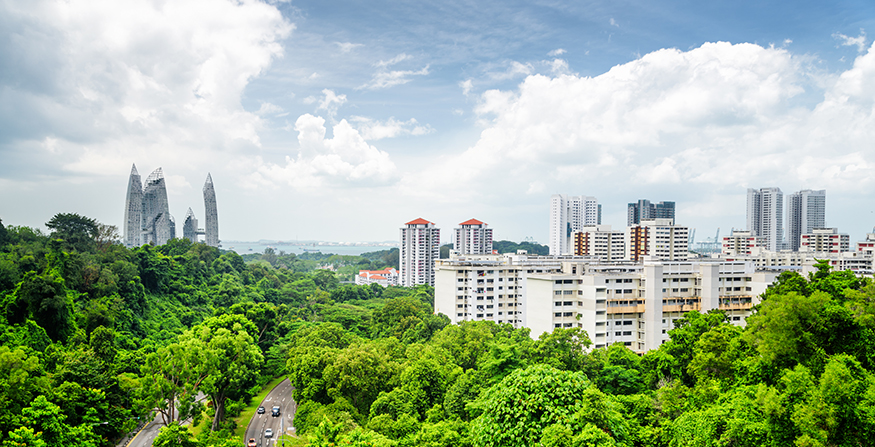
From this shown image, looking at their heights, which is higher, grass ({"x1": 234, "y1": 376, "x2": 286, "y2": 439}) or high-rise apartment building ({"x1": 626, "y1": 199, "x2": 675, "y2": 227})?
high-rise apartment building ({"x1": 626, "y1": 199, "x2": 675, "y2": 227})

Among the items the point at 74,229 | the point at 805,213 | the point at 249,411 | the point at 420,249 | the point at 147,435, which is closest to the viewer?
the point at 147,435

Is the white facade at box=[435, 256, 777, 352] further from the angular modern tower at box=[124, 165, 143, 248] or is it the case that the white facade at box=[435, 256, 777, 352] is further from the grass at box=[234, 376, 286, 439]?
the angular modern tower at box=[124, 165, 143, 248]

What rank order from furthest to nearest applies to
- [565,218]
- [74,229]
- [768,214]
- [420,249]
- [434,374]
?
1. [565,218]
2. [768,214]
3. [420,249]
4. [74,229]
5. [434,374]

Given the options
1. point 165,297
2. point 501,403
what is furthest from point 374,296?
point 501,403

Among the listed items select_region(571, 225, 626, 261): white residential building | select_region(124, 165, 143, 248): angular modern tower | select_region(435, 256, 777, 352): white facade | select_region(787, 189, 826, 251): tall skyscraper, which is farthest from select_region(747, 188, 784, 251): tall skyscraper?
select_region(124, 165, 143, 248): angular modern tower

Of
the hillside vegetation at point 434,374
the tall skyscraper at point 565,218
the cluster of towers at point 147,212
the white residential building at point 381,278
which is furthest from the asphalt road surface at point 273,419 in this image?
the tall skyscraper at point 565,218

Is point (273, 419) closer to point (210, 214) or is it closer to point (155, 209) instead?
point (155, 209)

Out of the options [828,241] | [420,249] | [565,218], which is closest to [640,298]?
A: [420,249]
